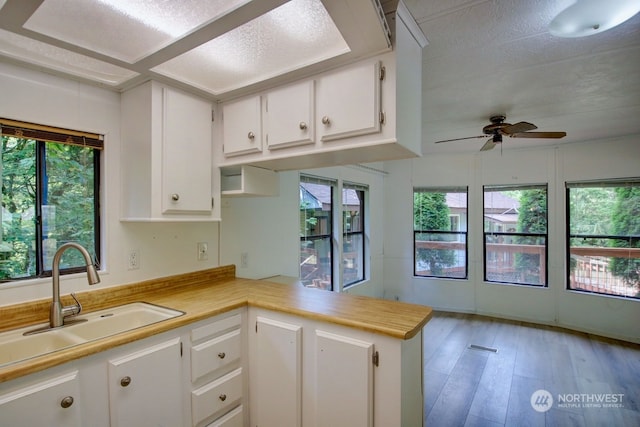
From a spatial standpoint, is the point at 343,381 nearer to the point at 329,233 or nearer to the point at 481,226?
the point at 329,233

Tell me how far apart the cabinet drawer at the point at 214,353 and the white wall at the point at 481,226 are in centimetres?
375

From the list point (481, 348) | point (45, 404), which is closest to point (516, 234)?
point (481, 348)

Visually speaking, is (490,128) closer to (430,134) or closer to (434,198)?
(430,134)

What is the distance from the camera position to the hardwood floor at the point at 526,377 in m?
2.34

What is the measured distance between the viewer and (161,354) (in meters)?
1.50

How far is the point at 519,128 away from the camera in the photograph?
270 centimetres

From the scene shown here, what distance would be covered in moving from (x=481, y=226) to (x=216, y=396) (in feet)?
13.8

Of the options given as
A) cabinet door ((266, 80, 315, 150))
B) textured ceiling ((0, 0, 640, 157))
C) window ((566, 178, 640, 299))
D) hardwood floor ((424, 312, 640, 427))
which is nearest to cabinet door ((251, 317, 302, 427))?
cabinet door ((266, 80, 315, 150))

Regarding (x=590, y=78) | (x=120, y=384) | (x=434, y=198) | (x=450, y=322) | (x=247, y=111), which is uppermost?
(x=590, y=78)

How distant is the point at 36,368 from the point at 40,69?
1.44 m

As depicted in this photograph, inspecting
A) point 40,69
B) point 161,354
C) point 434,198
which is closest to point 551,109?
point 434,198

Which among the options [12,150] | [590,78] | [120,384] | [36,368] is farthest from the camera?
[590,78]

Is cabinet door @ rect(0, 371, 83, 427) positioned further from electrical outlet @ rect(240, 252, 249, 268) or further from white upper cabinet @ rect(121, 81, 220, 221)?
electrical outlet @ rect(240, 252, 249, 268)

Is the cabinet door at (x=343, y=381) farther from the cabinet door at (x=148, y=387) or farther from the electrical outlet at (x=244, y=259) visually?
the electrical outlet at (x=244, y=259)
